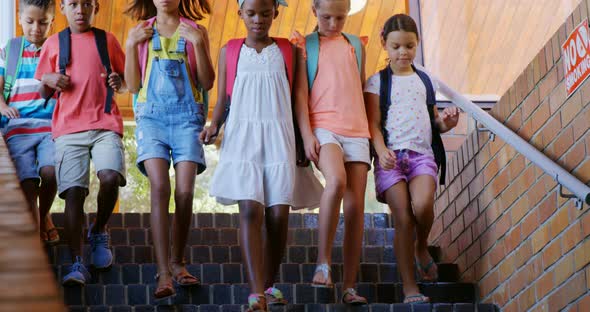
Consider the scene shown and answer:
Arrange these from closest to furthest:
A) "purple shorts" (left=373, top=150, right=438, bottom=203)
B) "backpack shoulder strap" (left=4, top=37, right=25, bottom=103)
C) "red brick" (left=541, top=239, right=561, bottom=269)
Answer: "red brick" (left=541, top=239, right=561, bottom=269) < "purple shorts" (left=373, top=150, right=438, bottom=203) < "backpack shoulder strap" (left=4, top=37, right=25, bottom=103)

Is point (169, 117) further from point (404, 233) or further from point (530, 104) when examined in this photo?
point (530, 104)

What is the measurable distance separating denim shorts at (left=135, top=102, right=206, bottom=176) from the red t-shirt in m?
0.32

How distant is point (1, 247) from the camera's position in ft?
4.40

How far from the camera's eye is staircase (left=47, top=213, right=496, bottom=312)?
416 cm

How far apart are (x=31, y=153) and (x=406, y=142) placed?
5.70 ft

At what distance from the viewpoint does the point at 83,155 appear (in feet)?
14.9

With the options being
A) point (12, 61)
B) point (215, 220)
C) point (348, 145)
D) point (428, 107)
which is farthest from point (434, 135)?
point (12, 61)

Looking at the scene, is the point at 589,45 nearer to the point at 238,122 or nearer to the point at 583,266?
the point at 583,266

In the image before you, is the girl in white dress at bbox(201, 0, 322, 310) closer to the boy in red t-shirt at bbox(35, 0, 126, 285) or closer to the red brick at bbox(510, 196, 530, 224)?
the boy in red t-shirt at bbox(35, 0, 126, 285)

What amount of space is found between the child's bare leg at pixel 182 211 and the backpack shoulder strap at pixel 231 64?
365 mm

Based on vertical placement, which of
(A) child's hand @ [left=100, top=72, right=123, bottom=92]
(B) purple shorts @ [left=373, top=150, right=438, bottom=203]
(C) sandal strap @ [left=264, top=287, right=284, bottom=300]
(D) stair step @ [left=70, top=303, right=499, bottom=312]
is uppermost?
(A) child's hand @ [left=100, top=72, right=123, bottom=92]

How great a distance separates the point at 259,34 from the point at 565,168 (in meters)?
1.42

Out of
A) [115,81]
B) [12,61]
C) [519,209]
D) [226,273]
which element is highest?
[12,61]

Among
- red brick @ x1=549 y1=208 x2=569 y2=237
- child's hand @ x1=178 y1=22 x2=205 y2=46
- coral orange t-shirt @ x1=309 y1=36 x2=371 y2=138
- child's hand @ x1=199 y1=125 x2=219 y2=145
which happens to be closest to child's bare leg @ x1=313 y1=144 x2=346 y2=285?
coral orange t-shirt @ x1=309 y1=36 x2=371 y2=138
